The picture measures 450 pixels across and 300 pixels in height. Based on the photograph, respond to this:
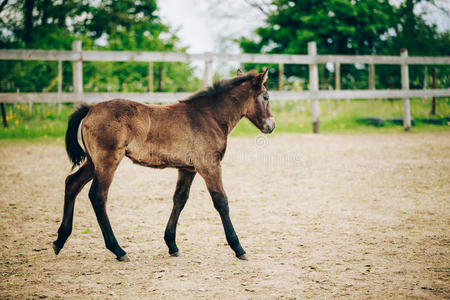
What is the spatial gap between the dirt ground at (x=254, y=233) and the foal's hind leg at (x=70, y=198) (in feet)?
0.61

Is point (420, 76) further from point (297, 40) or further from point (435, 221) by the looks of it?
point (435, 221)

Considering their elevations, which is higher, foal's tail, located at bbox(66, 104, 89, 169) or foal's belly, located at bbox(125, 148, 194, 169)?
foal's tail, located at bbox(66, 104, 89, 169)

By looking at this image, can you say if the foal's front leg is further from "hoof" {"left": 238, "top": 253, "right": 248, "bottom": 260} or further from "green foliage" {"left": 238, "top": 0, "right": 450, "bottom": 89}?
"green foliage" {"left": 238, "top": 0, "right": 450, "bottom": 89}

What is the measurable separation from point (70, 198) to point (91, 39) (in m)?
17.7

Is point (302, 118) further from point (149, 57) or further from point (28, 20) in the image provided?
point (28, 20)

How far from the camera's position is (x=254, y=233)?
467 cm

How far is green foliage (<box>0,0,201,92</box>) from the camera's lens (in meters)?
15.0

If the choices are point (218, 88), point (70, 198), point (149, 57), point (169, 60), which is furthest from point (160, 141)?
point (169, 60)

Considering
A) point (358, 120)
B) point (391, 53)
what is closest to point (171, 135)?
point (358, 120)

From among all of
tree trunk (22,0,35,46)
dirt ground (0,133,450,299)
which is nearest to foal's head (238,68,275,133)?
dirt ground (0,133,450,299)

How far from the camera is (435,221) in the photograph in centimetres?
489

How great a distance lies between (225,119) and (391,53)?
18.8 meters

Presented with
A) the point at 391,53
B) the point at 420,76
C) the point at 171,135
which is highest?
the point at 391,53

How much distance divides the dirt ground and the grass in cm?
248
